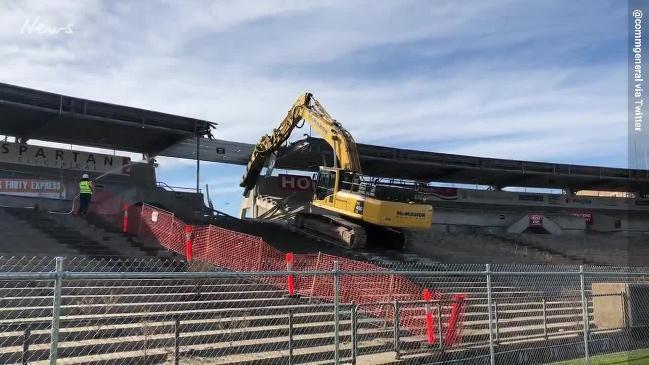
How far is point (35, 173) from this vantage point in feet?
95.2

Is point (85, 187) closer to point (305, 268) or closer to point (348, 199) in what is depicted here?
point (348, 199)

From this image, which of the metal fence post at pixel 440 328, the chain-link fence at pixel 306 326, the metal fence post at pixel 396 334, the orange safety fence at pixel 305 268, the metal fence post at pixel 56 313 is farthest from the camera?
the orange safety fence at pixel 305 268

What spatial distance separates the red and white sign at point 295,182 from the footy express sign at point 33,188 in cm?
1496

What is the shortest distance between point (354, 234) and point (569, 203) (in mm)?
35386

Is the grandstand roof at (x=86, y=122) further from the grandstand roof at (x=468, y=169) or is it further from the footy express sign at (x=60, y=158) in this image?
the grandstand roof at (x=468, y=169)

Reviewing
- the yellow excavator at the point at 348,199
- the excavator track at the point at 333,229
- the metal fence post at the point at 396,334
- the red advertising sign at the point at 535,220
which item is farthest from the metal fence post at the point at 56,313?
the red advertising sign at the point at 535,220

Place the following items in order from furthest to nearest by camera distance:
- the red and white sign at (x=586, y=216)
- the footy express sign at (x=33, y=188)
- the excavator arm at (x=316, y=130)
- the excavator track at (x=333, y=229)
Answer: the red and white sign at (x=586, y=216) < the footy express sign at (x=33, y=188) < the excavator arm at (x=316, y=130) < the excavator track at (x=333, y=229)

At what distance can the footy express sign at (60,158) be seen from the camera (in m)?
28.6

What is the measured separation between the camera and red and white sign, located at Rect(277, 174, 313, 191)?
1549 inches

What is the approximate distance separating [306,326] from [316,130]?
1620 cm

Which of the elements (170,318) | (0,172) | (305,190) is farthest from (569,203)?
(170,318)

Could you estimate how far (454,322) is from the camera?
11023 mm

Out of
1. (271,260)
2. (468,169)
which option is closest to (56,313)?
(271,260)

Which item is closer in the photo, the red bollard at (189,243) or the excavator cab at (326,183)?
the red bollard at (189,243)
